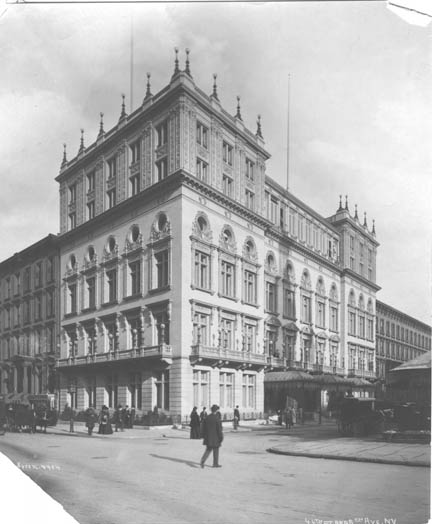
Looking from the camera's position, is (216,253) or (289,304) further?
(289,304)

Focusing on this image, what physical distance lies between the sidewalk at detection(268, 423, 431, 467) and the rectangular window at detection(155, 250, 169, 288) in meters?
5.30

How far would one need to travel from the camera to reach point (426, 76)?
10.2m

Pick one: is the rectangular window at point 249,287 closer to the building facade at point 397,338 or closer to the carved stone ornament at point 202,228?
the carved stone ornament at point 202,228

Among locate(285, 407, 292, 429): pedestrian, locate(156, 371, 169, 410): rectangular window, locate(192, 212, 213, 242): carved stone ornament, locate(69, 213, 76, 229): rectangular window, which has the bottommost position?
locate(285, 407, 292, 429): pedestrian

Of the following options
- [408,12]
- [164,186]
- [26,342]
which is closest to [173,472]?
[164,186]

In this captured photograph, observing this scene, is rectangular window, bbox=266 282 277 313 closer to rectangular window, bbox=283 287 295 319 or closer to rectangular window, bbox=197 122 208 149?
rectangular window, bbox=283 287 295 319

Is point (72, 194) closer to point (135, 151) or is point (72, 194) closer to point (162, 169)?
point (135, 151)

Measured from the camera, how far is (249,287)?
14.8 m

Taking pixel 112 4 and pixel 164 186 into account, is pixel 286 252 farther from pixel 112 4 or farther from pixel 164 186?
pixel 112 4

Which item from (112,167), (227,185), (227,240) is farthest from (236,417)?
(112,167)

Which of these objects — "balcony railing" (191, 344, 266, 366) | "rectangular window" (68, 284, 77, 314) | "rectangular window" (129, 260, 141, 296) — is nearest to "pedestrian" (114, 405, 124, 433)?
"balcony railing" (191, 344, 266, 366)

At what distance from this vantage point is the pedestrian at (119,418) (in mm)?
17817

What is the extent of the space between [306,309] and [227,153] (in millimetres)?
5101

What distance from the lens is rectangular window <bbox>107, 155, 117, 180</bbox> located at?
1524cm
